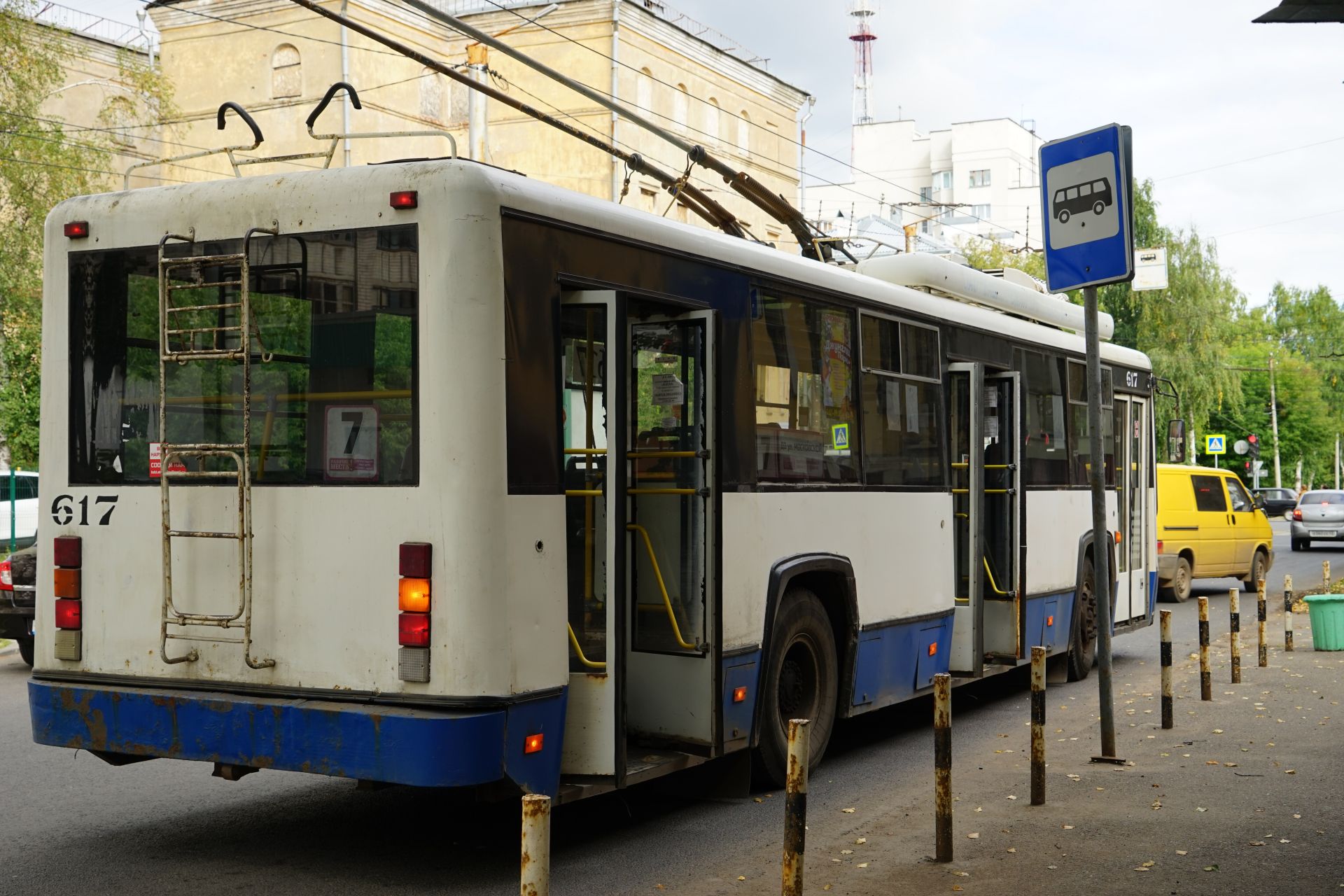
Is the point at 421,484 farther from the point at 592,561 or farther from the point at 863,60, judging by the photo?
the point at 863,60

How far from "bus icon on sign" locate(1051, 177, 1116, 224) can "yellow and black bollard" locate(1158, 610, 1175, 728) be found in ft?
9.24

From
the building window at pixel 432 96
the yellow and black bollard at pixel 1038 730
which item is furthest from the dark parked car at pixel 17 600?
the building window at pixel 432 96

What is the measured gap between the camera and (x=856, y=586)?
9.25 m

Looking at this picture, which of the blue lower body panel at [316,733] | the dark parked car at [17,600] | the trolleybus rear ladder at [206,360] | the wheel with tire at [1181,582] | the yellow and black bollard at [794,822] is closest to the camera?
the yellow and black bollard at [794,822]

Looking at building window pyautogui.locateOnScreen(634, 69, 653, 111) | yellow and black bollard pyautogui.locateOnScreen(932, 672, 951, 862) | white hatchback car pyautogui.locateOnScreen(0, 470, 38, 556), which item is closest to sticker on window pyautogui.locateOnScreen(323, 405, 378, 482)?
yellow and black bollard pyautogui.locateOnScreen(932, 672, 951, 862)

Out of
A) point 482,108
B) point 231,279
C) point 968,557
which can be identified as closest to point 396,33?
point 482,108

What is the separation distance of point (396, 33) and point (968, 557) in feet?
122

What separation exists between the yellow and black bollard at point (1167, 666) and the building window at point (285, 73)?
37.7m

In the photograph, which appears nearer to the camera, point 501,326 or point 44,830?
point 501,326

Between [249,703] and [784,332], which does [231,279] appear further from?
[784,332]

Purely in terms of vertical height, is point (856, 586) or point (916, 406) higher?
point (916, 406)

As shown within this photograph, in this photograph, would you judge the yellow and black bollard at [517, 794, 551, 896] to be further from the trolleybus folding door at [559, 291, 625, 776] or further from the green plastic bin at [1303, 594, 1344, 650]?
the green plastic bin at [1303, 594, 1344, 650]

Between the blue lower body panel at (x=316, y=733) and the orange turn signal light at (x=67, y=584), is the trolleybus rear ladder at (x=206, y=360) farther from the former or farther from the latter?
the orange turn signal light at (x=67, y=584)

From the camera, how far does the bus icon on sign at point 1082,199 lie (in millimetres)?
9039
